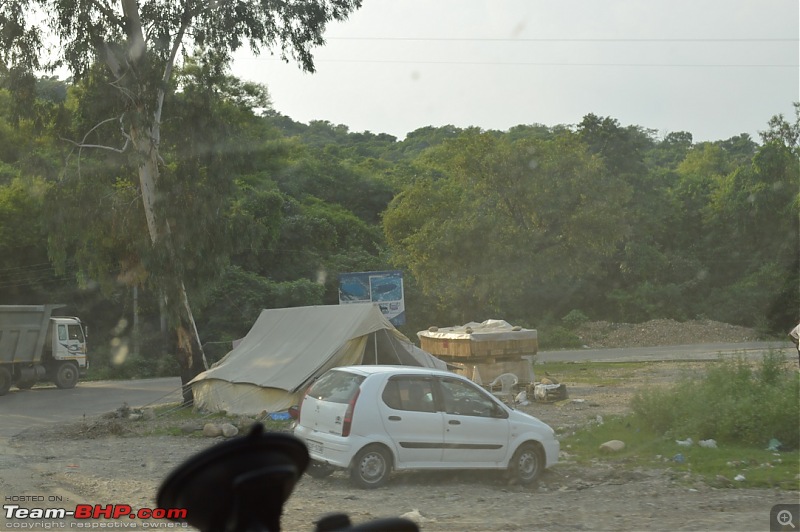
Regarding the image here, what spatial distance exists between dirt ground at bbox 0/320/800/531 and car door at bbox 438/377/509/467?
0.41 metres

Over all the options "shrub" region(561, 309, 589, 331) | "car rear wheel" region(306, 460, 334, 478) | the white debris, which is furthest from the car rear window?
"shrub" region(561, 309, 589, 331)

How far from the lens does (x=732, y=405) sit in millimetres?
12578

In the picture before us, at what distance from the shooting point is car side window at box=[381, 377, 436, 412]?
10.8 m

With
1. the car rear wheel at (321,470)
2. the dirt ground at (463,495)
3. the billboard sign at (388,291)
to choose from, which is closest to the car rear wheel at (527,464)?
the dirt ground at (463,495)

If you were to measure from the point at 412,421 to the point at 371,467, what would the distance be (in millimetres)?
778

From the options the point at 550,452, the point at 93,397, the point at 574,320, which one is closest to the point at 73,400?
the point at 93,397

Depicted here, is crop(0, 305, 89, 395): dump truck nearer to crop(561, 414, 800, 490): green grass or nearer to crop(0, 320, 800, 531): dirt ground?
crop(0, 320, 800, 531): dirt ground

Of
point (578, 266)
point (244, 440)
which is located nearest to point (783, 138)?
point (578, 266)

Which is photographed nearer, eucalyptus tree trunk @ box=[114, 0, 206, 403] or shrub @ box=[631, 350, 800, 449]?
shrub @ box=[631, 350, 800, 449]

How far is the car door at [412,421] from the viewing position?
10633 mm

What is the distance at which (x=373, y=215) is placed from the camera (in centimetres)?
6134

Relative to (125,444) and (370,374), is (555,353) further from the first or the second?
(370,374)

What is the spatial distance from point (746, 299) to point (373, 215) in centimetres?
2594

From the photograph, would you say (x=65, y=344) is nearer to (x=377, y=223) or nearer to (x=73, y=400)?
(x=73, y=400)
